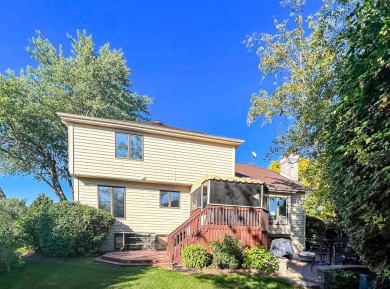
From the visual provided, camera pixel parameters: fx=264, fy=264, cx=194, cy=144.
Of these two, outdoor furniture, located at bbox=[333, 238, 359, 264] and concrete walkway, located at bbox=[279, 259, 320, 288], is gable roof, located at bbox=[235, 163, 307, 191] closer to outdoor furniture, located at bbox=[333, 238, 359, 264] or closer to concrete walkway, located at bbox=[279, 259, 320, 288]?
outdoor furniture, located at bbox=[333, 238, 359, 264]

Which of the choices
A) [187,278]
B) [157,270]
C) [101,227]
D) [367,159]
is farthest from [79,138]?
[367,159]

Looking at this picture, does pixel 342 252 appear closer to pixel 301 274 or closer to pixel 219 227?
pixel 301 274

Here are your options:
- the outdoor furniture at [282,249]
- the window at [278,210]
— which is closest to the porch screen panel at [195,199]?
the outdoor furniture at [282,249]

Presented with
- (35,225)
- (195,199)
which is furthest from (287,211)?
(35,225)

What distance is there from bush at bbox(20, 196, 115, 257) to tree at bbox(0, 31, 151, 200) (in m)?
10.8

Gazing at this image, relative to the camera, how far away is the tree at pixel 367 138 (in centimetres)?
339

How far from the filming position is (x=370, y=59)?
3432 mm

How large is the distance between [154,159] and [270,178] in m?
8.76

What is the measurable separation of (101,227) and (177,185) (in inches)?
182

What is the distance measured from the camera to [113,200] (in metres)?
13.7

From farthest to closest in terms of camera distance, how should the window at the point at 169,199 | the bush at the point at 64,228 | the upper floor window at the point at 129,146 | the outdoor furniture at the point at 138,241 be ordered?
the window at the point at 169,199 → the upper floor window at the point at 129,146 → the outdoor furniture at the point at 138,241 → the bush at the point at 64,228

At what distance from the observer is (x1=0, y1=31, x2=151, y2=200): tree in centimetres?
2020

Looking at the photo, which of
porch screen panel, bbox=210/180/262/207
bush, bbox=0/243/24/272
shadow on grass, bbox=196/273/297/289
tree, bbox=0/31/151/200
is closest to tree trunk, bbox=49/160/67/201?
tree, bbox=0/31/151/200

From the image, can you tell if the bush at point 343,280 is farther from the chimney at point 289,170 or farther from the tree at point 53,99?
the tree at point 53,99
